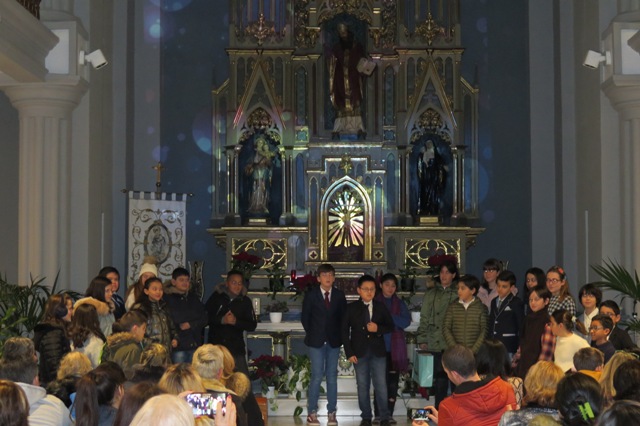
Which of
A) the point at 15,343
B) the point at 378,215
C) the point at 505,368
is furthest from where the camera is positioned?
the point at 378,215

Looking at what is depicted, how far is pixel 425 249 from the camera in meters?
16.1

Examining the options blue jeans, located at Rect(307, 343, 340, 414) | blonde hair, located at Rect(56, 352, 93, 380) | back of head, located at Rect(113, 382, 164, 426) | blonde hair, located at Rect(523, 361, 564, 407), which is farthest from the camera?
blue jeans, located at Rect(307, 343, 340, 414)

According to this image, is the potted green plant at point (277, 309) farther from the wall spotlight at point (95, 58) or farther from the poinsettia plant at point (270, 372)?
the wall spotlight at point (95, 58)

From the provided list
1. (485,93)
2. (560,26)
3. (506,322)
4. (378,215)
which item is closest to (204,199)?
(378,215)

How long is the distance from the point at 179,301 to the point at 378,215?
5469 millimetres

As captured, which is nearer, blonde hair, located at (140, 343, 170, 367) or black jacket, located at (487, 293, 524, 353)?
blonde hair, located at (140, 343, 170, 367)

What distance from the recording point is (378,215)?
629 inches

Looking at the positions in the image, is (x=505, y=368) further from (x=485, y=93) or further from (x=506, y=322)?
(x=485, y=93)

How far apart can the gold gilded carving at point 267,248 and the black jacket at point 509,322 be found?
5.78m

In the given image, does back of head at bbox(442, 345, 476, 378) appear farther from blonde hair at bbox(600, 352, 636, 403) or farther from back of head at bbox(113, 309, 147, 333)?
back of head at bbox(113, 309, 147, 333)

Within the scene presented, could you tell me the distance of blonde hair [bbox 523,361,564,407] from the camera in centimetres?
577

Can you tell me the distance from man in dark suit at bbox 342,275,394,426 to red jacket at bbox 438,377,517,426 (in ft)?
16.3

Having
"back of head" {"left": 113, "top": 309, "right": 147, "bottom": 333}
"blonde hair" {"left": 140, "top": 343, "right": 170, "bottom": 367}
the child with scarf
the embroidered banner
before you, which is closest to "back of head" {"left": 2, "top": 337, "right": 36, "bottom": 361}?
"blonde hair" {"left": 140, "top": 343, "right": 170, "bottom": 367}

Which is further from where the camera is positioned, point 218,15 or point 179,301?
point 218,15
